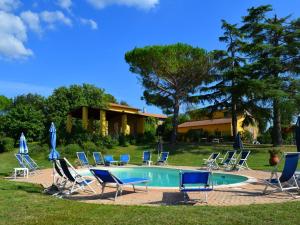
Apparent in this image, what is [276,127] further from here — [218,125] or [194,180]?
[194,180]

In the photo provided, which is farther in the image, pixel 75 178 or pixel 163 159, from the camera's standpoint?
pixel 163 159

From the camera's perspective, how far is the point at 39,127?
34.8 meters

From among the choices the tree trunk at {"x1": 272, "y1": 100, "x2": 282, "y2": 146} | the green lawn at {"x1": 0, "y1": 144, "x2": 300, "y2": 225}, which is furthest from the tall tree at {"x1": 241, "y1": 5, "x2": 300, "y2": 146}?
the green lawn at {"x1": 0, "y1": 144, "x2": 300, "y2": 225}

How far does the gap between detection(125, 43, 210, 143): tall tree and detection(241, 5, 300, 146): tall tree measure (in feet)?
13.3

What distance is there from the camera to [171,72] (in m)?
31.8

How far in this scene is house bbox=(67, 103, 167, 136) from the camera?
108 ft

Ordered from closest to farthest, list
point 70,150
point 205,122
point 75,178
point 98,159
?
point 75,178, point 98,159, point 70,150, point 205,122

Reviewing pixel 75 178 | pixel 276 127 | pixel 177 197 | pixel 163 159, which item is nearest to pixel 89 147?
→ pixel 163 159

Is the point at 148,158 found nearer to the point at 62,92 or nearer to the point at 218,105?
the point at 218,105

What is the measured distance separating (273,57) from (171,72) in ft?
25.9

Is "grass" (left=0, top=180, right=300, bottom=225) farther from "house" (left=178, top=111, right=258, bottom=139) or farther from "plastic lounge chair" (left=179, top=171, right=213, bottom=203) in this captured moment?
"house" (left=178, top=111, right=258, bottom=139)

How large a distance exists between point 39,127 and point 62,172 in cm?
2489

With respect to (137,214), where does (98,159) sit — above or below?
above

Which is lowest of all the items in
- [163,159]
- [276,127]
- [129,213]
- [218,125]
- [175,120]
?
[129,213]
